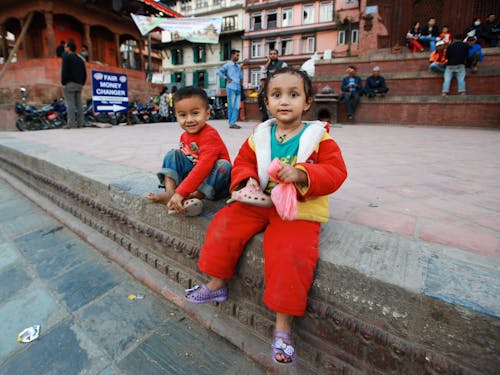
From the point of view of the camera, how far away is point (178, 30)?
14523mm

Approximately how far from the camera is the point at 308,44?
1049 inches

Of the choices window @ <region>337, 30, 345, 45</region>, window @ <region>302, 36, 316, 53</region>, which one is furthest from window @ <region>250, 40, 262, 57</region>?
window @ <region>337, 30, 345, 45</region>

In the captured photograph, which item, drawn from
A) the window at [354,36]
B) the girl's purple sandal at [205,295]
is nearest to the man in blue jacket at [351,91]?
the girl's purple sandal at [205,295]

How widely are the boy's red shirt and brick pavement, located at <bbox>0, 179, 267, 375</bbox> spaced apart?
0.62 meters

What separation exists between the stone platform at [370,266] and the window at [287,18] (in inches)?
1139

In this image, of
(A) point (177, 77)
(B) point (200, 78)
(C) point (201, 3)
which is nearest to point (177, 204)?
(B) point (200, 78)

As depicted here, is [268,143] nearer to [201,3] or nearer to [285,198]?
[285,198]

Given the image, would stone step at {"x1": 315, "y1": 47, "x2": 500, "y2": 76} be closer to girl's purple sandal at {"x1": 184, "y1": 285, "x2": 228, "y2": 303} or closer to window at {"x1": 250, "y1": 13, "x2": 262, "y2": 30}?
girl's purple sandal at {"x1": 184, "y1": 285, "x2": 228, "y2": 303}

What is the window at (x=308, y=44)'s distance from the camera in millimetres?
26344

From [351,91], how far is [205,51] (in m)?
25.5

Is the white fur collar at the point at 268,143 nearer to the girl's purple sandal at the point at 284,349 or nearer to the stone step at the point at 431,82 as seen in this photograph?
the girl's purple sandal at the point at 284,349

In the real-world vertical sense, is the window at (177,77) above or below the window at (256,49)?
below

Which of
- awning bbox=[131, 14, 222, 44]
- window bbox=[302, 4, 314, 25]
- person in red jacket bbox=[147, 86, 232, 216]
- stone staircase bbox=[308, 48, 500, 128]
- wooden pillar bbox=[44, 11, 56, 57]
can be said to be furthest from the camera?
window bbox=[302, 4, 314, 25]

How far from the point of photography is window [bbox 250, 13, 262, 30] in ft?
92.7
